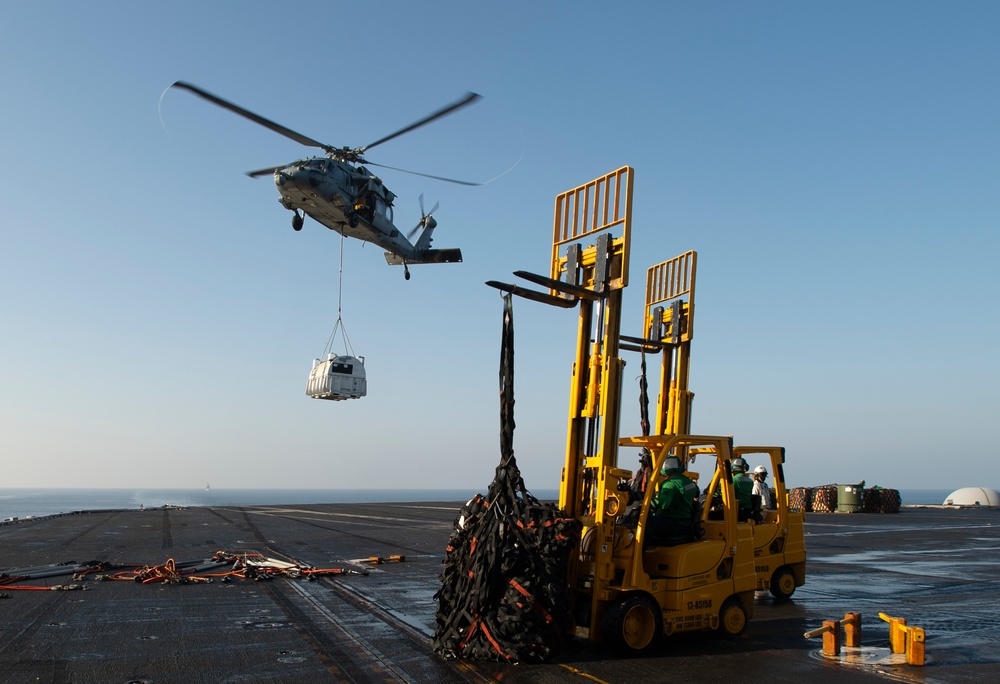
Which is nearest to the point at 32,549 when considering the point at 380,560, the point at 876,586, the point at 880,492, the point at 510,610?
the point at 380,560

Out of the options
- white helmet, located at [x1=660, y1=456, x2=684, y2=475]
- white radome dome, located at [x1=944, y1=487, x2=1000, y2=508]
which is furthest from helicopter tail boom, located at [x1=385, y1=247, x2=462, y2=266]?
white radome dome, located at [x1=944, y1=487, x2=1000, y2=508]

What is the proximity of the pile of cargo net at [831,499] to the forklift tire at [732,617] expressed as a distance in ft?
114

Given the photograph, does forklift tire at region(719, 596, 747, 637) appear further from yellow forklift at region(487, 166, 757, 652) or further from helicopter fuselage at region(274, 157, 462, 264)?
helicopter fuselage at region(274, 157, 462, 264)

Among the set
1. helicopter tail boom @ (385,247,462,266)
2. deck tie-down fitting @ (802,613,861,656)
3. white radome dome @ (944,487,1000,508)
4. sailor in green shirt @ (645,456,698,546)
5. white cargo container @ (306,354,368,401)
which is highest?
helicopter tail boom @ (385,247,462,266)

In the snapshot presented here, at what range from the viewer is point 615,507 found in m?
8.34

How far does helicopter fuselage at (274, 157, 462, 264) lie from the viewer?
24625 mm

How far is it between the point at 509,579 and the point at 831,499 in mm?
43245

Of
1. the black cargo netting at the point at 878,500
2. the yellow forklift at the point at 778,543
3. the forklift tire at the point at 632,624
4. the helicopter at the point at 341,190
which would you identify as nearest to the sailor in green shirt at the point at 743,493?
the yellow forklift at the point at 778,543

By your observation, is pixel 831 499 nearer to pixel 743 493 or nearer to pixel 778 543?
pixel 778 543

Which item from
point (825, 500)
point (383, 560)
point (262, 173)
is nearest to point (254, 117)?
point (262, 173)

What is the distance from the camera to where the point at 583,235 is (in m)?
9.62

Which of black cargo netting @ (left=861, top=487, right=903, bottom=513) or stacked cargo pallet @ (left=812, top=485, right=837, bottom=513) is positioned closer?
black cargo netting @ (left=861, top=487, right=903, bottom=513)

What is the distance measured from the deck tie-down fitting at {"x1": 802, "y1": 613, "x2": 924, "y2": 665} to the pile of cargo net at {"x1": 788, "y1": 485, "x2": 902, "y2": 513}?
1381 inches

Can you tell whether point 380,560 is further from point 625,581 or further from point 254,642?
point 625,581
